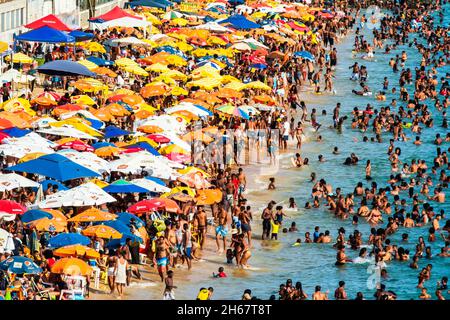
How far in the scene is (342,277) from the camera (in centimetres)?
3062

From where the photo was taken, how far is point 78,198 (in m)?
27.9

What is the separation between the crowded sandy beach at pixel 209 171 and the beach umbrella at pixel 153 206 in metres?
0.07

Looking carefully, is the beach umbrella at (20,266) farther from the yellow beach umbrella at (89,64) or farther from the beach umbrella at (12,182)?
the yellow beach umbrella at (89,64)

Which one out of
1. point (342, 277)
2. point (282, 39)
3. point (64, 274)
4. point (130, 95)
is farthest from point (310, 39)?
point (64, 274)

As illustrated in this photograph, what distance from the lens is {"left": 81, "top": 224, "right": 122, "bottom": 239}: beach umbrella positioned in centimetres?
2641

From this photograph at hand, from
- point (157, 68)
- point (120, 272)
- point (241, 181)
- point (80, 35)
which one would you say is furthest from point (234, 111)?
point (120, 272)

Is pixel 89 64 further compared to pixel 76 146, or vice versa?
pixel 89 64

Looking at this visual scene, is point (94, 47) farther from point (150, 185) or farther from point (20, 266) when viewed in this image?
point (20, 266)

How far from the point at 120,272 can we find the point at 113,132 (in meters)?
9.93

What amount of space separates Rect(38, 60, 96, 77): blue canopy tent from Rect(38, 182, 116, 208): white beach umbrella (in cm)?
1200

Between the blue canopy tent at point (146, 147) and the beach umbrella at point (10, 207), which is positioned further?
the blue canopy tent at point (146, 147)

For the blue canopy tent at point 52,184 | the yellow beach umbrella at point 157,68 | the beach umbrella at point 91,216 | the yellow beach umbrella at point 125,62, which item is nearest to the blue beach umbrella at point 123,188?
the blue canopy tent at point 52,184

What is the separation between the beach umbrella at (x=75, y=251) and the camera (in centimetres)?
2523

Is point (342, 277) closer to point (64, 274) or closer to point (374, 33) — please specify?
point (64, 274)
